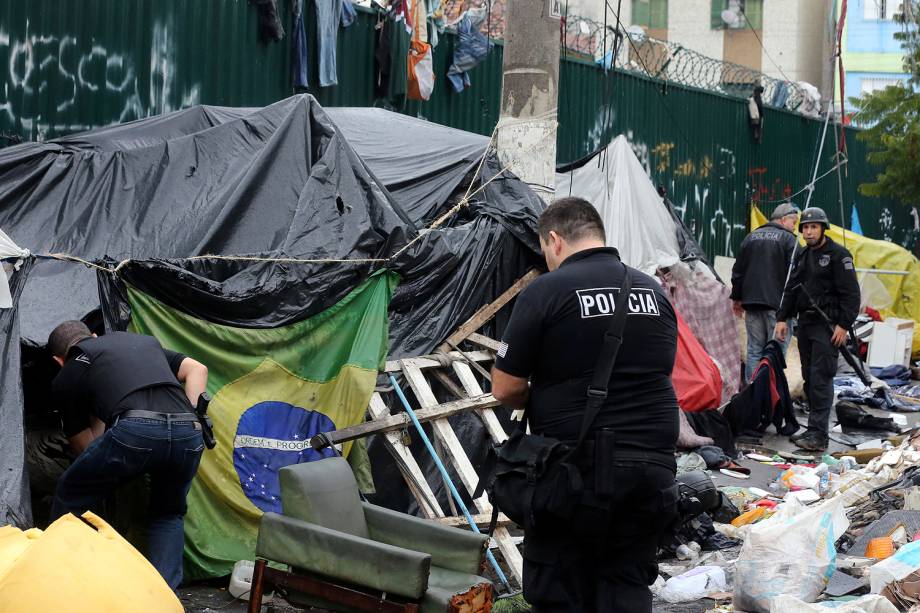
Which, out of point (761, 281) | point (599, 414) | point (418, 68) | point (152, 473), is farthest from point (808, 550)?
point (418, 68)

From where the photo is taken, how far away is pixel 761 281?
10555 mm

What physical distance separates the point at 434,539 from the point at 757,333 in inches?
257

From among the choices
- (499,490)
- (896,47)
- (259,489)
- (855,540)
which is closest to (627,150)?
(855,540)

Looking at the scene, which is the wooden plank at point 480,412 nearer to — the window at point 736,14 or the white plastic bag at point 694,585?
the white plastic bag at point 694,585

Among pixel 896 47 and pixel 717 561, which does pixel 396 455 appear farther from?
pixel 896 47

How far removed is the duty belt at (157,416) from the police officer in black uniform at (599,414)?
68.1 inches

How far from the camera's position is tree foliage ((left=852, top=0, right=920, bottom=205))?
57.1ft

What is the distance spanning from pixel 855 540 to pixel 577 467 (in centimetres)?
340

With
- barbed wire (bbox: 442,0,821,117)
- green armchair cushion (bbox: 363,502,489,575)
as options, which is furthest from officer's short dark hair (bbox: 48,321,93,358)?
barbed wire (bbox: 442,0,821,117)

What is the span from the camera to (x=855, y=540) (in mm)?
6516

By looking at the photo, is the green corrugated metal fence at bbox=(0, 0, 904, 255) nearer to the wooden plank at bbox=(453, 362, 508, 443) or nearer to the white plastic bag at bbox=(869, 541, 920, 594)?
the wooden plank at bbox=(453, 362, 508, 443)

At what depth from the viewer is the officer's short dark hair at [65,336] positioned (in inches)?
204

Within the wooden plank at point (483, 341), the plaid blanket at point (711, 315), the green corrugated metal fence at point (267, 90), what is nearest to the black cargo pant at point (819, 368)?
the plaid blanket at point (711, 315)

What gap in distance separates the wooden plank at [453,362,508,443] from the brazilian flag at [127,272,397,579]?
2.20ft
